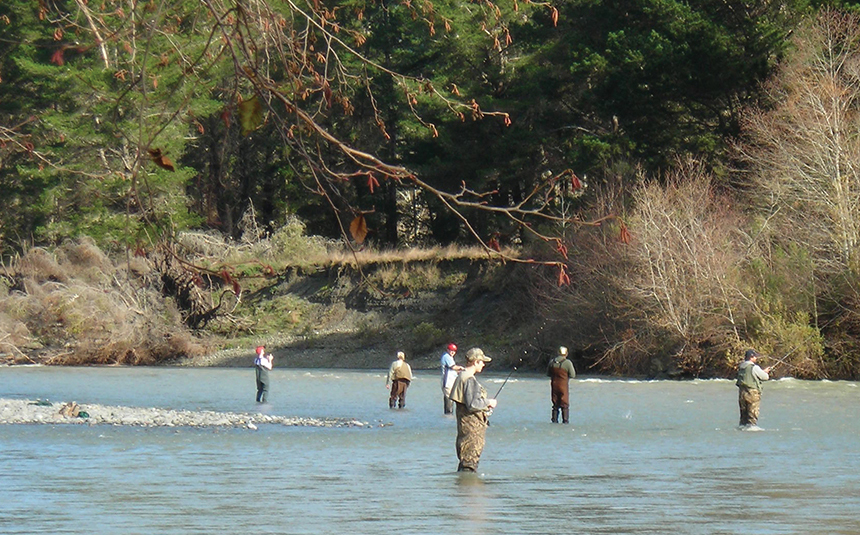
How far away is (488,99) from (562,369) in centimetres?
3137

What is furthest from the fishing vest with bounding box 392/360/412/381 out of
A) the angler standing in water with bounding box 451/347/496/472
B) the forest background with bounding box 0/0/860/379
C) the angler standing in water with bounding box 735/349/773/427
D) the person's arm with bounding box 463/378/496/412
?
the person's arm with bounding box 463/378/496/412

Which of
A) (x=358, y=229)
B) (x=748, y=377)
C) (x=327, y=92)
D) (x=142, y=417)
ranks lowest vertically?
(x=142, y=417)

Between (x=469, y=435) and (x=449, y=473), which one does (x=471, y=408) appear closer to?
(x=469, y=435)

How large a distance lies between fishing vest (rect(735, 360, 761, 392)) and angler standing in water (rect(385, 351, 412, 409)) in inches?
347

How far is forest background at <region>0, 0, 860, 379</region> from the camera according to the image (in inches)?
1662

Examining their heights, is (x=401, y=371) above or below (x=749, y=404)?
above

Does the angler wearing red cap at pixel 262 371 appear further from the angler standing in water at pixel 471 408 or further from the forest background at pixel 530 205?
the angler standing in water at pixel 471 408

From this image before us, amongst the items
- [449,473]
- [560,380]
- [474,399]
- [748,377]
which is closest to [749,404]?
[748,377]

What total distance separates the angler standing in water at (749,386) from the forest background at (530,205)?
7272mm

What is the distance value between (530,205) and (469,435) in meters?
40.0

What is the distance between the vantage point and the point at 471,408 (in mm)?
16344

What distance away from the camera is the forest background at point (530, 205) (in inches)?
1662

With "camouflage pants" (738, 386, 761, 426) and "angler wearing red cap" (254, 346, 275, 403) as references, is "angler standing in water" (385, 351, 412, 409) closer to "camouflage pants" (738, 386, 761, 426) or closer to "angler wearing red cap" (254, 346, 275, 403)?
"angler wearing red cap" (254, 346, 275, 403)

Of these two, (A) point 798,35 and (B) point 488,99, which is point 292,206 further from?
(A) point 798,35
